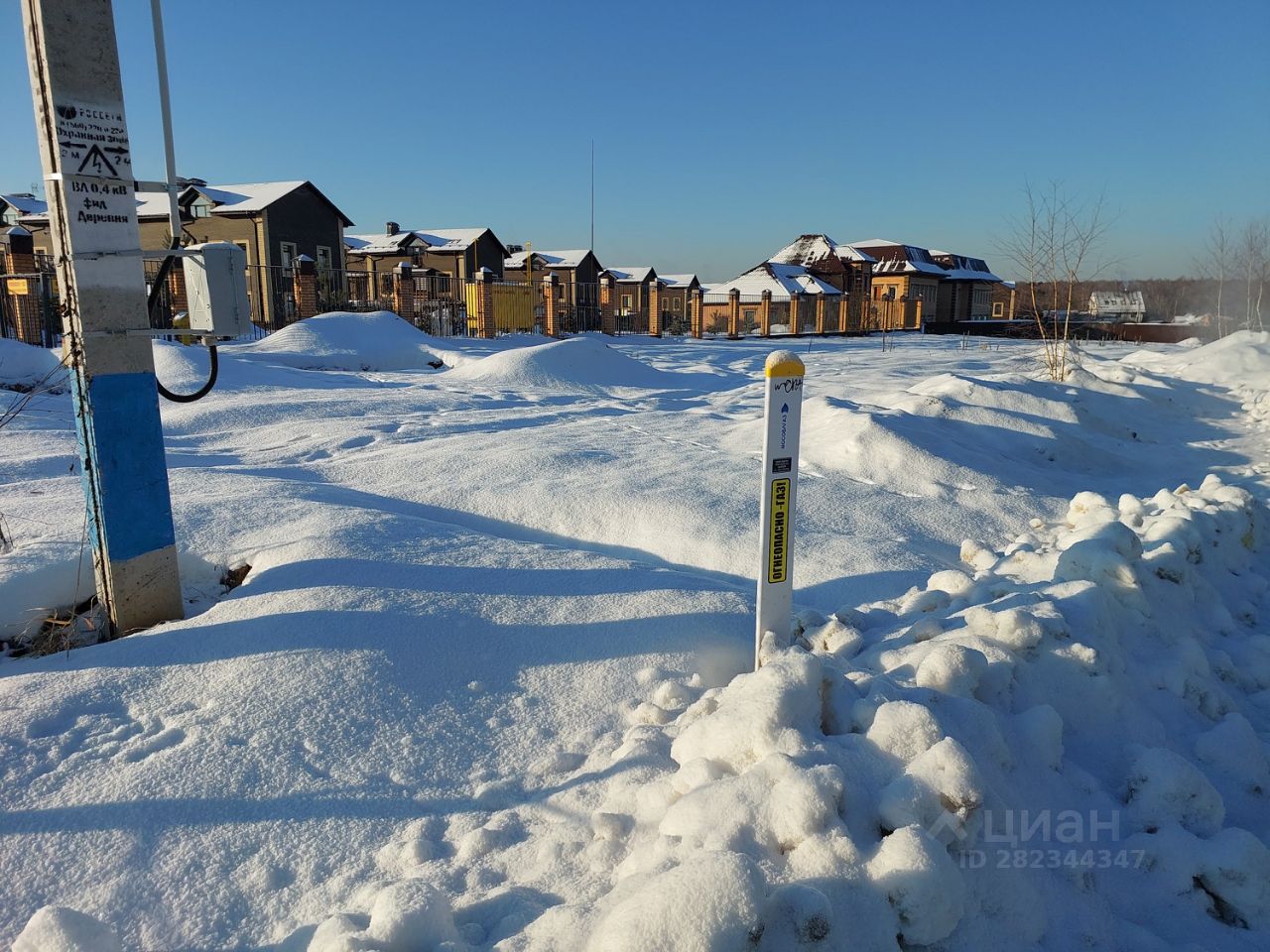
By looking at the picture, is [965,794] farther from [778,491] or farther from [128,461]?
[128,461]

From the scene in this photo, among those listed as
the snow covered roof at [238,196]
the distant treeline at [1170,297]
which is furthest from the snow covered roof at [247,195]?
the distant treeline at [1170,297]

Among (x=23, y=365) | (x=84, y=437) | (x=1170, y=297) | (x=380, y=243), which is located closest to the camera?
(x=84, y=437)

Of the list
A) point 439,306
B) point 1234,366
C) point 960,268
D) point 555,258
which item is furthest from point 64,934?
point 960,268

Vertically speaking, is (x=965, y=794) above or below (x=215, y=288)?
below

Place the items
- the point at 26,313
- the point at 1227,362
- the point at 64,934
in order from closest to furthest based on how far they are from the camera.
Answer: the point at 64,934 → the point at 1227,362 → the point at 26,313

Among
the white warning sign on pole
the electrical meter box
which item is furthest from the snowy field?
the white warning sign on pole

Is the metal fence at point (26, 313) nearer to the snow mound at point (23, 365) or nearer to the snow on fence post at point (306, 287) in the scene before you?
the snow on fence post at point (306, 287)

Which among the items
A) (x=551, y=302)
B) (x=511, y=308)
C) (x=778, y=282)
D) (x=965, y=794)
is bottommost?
(x=965, y=794)

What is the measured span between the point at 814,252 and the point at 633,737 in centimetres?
5523

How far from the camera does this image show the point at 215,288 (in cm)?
315

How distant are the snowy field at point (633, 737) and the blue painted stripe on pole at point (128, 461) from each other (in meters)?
0.43

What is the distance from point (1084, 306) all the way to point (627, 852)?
53272mm

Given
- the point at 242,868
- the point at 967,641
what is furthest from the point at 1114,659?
the point at 242,868

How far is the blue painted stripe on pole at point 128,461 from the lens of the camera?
3021mm
